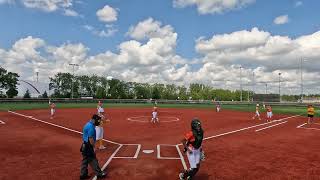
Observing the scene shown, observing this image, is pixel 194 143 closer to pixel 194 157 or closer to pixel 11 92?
pixel 194 157

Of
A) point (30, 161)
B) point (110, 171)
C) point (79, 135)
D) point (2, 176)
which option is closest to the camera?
point (2, 176)

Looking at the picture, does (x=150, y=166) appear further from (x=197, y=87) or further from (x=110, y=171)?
(x=197, y=87)

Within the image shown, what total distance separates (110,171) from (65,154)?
4.20 m

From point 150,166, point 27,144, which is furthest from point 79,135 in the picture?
point 150,166

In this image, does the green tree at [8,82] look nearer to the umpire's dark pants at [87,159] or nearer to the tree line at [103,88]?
the tree line at [103,88]

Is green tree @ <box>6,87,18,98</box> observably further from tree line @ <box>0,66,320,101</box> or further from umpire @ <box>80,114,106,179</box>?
umpire @ <box>80,114,106,179</box>

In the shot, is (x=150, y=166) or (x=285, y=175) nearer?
(x=285, y=175)

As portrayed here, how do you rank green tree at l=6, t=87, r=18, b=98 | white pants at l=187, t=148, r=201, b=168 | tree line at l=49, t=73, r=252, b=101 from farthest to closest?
1. tree line at l=49, t=73, r=252, b=101
2. green tree at l=6, t=87, r=18, b=98
3. white pants at l=187, t=148, r=201, b=168

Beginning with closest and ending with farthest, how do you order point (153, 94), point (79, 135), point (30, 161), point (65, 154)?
point (30, 161), point (65, 154), point (79, 135), point (153, 94)

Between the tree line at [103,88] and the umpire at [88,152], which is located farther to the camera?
the tree line at [103,88]

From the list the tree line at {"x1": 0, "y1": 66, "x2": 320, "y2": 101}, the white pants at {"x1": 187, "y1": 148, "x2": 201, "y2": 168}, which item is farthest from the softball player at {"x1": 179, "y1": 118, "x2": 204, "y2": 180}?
the tree line at {"x1": 0, "y1": 66, "x2": 320, "y2": 101}

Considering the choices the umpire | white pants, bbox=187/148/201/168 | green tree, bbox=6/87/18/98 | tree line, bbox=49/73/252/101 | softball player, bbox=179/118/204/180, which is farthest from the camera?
tree line, bbox=49/73/252/101

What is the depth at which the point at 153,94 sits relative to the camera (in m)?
134

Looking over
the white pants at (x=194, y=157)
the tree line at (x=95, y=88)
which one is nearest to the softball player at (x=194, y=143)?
the white pants at (x=194, y=157)
